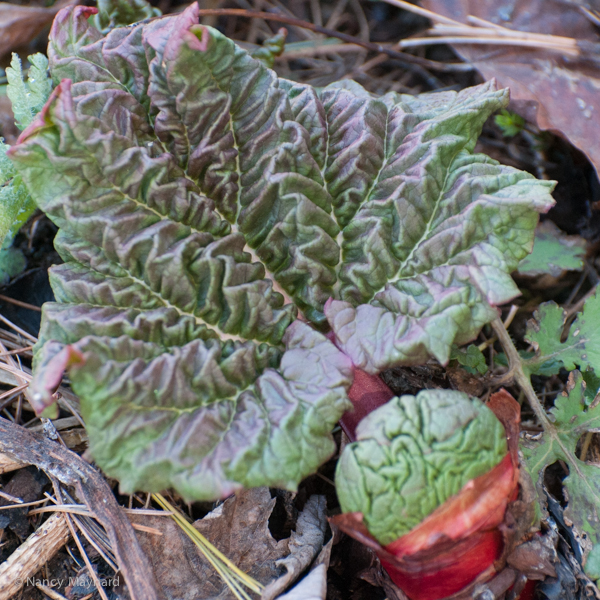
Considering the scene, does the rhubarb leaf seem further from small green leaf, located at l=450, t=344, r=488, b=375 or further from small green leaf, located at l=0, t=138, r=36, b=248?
small green leaf, located at l=0, t=138, r=36, b=248

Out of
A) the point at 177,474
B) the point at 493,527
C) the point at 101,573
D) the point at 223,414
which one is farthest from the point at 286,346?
the point at 101,573

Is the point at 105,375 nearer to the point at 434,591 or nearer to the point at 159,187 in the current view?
the point at 159,187

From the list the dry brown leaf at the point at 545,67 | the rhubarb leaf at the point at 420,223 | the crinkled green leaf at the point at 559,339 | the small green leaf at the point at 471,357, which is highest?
the dry brown leaf at the point at 545,67

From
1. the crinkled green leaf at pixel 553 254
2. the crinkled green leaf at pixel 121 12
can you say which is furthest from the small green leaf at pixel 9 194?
the crinkled green leaf at pixel 553 254

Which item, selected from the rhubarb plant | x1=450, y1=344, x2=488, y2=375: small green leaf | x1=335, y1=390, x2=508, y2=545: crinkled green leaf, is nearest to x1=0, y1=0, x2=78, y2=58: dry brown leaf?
the rhubarb plant

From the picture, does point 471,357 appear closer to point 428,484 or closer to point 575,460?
point 575,460

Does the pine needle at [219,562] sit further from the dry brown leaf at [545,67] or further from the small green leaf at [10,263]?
the dry brown leaf at [545,67]
